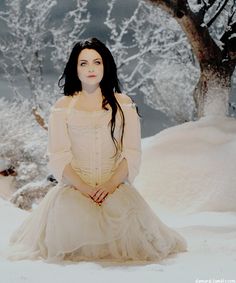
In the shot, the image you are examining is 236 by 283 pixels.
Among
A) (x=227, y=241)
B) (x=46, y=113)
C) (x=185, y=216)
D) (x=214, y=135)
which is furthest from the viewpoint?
(x=46, y=113)

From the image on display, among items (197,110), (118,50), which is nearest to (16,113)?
→ (118,50)

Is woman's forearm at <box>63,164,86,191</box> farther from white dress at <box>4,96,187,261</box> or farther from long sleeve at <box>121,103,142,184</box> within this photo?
long sleeve at <box>121,103,142,184</box>

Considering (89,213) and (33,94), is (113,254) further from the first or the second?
(33,94)

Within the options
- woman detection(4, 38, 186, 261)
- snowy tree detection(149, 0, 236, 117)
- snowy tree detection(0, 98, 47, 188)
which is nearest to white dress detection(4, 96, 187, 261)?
woman detection(4, 38, 186, 261)

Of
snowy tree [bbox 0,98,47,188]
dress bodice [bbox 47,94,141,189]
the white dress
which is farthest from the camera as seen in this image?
snowy tree [bbox 0,98,47,188]

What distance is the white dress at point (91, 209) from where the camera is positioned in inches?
147

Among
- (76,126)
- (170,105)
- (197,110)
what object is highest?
(76,126)

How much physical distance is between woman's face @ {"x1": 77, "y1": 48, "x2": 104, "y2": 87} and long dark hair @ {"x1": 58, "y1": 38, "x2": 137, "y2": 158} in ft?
0.11

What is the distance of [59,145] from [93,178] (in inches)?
13.0

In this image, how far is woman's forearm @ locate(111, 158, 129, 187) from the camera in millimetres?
3820

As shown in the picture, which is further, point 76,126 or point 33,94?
point 33,94

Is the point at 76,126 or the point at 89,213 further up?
the point at 76,126

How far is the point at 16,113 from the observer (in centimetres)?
1766

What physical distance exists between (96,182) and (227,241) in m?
1.27
